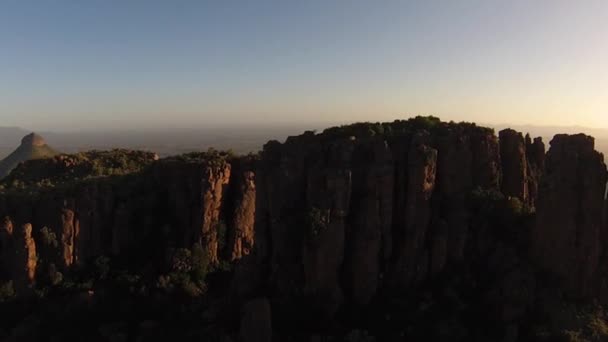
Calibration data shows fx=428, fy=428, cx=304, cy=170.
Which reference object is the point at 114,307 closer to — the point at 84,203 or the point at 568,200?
the point at 84,203

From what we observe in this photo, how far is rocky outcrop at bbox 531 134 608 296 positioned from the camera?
33719 mm

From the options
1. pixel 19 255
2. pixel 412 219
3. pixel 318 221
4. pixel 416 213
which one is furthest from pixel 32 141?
pixel 416 213

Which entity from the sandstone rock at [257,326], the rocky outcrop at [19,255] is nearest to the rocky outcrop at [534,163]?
the sandstone rock at [257,326]

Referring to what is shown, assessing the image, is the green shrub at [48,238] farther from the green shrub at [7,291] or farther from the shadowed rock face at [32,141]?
the shadowed rock face at [32,141]

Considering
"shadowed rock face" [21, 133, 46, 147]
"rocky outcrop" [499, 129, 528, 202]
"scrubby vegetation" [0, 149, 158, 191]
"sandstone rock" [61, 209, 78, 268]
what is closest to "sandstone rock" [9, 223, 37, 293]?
"sandstone rock" [61, 209, 78, 268]

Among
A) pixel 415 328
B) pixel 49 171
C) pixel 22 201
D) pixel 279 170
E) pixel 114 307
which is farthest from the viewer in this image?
pixel 49 171

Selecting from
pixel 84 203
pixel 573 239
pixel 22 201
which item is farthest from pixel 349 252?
pixel 22 201

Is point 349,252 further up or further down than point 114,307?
further up

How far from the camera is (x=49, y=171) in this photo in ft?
219

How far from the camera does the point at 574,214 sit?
112 ft

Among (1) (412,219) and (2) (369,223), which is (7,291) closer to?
(2) (369,223)

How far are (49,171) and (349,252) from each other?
53370 millimetres

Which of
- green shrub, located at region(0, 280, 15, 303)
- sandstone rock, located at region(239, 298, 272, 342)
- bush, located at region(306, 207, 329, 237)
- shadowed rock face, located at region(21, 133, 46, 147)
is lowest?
green shrub, located at region(0, 280, 15, 303)

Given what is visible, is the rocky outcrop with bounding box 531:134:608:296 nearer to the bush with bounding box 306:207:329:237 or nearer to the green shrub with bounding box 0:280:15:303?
the bush with bounding box 306:207:329:237
